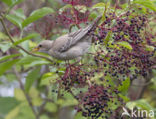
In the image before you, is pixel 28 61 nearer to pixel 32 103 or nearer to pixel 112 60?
pixel 112 60

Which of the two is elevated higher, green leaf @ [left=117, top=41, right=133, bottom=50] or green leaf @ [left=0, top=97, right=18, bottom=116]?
green leaf @ [left=117, top=41, right=133, bottom=50]

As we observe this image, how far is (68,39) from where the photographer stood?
2.87 meters

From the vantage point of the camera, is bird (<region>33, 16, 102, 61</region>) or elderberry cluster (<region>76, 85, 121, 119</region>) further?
bird (<region>33, 16, 102, 61</region>)

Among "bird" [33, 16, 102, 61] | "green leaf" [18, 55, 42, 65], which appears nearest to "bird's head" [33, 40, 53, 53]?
"bird" [33, 16, 102, 61]

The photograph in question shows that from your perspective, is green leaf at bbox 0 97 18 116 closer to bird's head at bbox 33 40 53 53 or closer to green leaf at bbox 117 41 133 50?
bird's head at bbox 33 40 53 53

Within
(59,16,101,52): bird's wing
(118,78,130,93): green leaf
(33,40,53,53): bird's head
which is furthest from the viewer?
Answer: (33,40,53,53): bird's head

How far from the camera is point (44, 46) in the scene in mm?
3217

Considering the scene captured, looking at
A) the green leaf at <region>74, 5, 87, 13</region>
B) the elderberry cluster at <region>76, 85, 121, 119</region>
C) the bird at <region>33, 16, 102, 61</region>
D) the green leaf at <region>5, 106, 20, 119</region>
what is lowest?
the green leaf at <region>5, 106, 20, 119</region>

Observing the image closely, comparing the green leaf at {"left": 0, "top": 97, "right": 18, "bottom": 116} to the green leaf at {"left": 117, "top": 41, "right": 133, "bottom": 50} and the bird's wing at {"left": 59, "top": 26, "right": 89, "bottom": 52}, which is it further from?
the green leaf at {"left": 117, "top": 41, "right": 133, "bottom": 50}

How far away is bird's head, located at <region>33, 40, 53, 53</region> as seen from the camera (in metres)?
3.18

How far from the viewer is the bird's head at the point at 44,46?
10.4 ft

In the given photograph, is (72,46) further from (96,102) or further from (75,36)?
(96,102)

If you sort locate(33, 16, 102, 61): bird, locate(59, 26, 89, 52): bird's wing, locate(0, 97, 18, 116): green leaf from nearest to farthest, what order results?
locate(59, 26, 89, 52): bird's wing → locate(33, 16, 102, 61): bird → locate(0, 97, 18, 116): green leaf

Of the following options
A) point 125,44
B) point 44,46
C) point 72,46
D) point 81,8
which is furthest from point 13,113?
point 125,44
